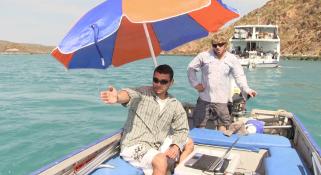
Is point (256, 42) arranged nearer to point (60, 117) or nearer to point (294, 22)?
point (60, 117)

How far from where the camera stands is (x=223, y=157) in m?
4.43

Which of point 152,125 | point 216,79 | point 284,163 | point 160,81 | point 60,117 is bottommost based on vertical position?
point 60,117

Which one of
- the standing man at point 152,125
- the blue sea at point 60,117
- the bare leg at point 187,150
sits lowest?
the blue sea at point 60,117

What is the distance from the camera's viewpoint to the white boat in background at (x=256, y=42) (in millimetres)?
43219

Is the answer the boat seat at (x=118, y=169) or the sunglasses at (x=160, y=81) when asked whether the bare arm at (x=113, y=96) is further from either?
the boat seat at (x=118, y=169)

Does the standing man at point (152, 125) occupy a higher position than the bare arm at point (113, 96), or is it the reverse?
the bare arm at point (113, 96)

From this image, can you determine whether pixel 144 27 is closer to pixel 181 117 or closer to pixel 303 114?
pixel 181 117

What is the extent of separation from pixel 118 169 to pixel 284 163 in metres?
1.96

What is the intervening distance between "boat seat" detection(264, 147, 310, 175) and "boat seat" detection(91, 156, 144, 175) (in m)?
1.49

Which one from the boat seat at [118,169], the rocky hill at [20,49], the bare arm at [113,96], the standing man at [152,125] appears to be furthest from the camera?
the rocky hill at [20,49]

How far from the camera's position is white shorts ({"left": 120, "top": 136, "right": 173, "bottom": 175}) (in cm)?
427

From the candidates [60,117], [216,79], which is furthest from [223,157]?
[60,117]

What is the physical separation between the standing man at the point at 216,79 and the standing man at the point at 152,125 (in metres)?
1.55

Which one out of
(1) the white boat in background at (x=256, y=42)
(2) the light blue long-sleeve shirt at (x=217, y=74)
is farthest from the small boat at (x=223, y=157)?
(1) the white boat in background at (x=256, y=42)
